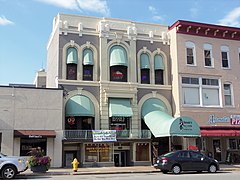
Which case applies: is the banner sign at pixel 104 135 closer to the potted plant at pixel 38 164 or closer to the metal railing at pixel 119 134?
the metal railing at pixel 119 134

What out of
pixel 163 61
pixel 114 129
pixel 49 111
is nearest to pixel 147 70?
pixel 163 61

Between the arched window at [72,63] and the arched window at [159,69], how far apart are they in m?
7.29

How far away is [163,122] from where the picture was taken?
2639cm

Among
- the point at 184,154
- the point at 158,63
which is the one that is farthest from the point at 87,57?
the point at 184,154

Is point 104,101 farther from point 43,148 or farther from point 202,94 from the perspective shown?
point 202,94

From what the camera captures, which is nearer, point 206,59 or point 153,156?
point 153,156

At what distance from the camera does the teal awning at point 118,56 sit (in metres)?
28.8

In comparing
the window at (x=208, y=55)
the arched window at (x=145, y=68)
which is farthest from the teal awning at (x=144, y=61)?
the window at (x=208, y=55)

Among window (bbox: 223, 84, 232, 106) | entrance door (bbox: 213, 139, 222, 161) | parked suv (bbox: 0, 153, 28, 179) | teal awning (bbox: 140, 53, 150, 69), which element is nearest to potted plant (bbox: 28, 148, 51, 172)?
parked suv (bbox: 0, 153, 28, 179)

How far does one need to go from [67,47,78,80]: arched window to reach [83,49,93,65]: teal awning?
0.75 meters

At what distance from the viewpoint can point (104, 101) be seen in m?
28.2

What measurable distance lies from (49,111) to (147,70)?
978cm

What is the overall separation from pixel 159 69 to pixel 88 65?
21.3 feet

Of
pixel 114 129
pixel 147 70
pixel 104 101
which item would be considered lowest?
pixel 114 129
